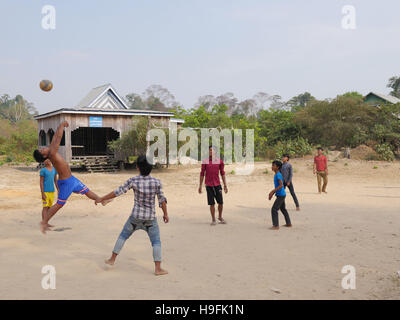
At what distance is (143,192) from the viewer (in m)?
4.93

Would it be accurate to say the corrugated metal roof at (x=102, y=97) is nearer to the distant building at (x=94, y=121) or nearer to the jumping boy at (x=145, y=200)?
the distant building at (x=94, y=121)

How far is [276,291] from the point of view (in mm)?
4289

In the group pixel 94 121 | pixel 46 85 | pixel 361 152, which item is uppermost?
pixel 46 85

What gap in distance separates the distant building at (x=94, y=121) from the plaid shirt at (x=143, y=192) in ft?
54.0

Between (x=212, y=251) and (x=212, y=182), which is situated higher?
(x=212, y=182)

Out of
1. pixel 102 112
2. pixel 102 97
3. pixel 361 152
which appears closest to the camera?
pixel 102 112

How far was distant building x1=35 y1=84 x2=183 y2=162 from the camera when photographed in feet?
69.2

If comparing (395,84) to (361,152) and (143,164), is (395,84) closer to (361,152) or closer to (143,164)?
(361,152)

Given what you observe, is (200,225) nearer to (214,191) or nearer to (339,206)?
(214,191)

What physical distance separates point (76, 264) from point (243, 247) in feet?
9.25

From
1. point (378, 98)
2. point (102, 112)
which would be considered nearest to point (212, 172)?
point (102, 112)

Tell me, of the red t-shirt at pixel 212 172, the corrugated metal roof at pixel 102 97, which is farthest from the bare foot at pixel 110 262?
the corrugated metal roof at pixel 102 97

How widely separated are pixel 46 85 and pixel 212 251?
6.55m

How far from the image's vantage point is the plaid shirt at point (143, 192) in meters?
4.93
